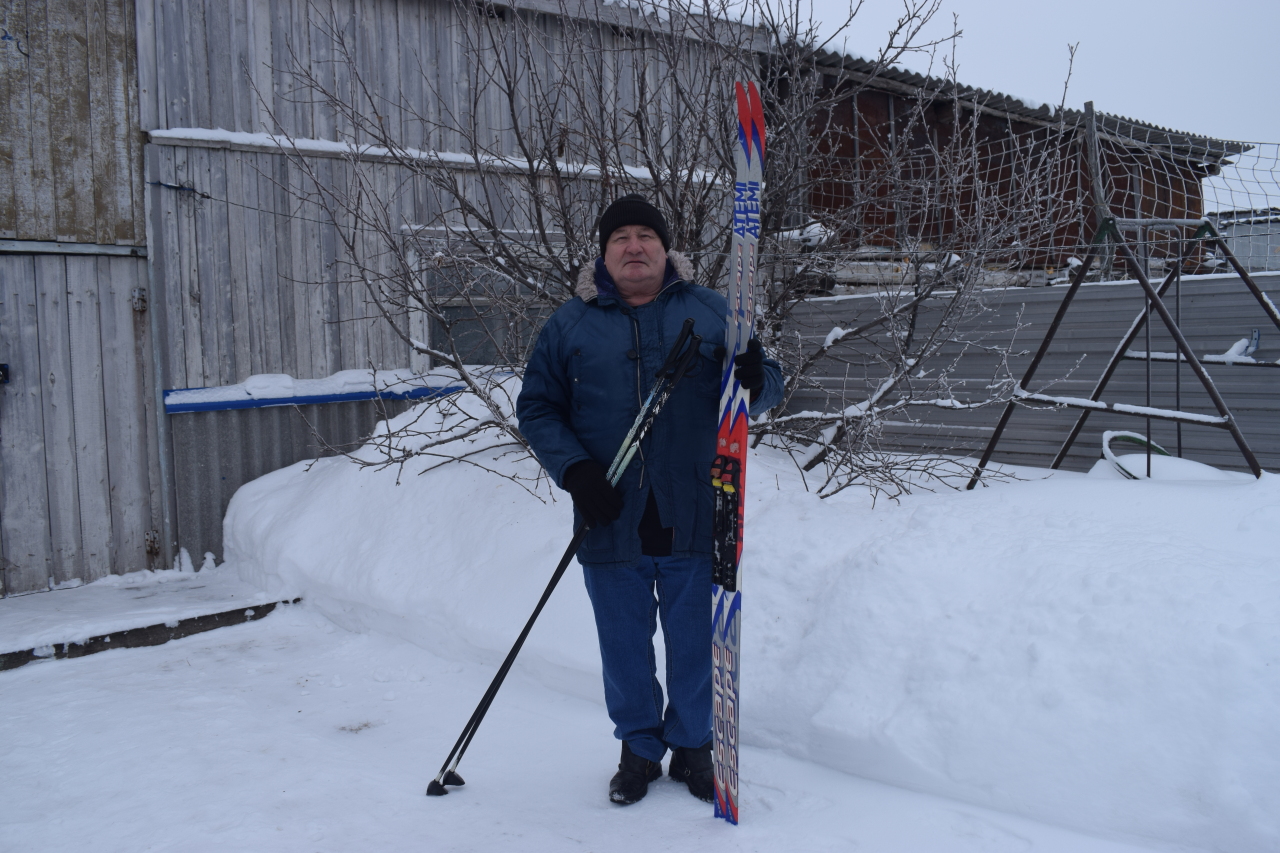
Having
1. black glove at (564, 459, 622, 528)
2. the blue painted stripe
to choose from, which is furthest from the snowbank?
the blue painted stripe

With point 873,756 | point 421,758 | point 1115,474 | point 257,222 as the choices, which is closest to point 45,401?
point 257,222

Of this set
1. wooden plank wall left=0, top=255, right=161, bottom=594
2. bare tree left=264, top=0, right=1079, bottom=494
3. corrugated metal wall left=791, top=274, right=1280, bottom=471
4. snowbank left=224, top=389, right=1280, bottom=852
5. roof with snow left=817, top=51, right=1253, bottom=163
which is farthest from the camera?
roof with snow left=817, top=51, right=1253, bottom=163

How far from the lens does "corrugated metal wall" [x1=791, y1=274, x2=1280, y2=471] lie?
188 inches

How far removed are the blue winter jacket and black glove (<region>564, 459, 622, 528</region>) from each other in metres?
0.07

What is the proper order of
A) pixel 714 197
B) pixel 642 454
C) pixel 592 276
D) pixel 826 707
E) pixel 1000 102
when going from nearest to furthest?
pixel 642 454 → pixel 592 276 → pixel 826 707 → pixel 714 197 → pixel 1000 102

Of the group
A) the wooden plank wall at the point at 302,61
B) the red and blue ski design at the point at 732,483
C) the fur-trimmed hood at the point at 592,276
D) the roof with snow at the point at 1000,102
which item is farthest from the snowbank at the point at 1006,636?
the roof with snow at the point at 1000,102

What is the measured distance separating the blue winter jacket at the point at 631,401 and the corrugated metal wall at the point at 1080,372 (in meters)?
2.22

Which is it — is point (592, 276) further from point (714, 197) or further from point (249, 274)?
point (249, 274)

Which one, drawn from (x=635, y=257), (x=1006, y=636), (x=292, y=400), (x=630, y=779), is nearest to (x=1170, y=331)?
(x=1006, y=636)

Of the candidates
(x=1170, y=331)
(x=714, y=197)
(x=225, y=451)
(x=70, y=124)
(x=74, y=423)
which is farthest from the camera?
(x=225, y=451)

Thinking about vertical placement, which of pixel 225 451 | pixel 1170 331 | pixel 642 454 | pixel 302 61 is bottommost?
pixel 225 451

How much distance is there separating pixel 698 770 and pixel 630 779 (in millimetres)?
218

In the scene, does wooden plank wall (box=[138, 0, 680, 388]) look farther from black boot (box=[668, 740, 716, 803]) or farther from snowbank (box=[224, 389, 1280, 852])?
black boot (box=[668, 740, 716, 803])

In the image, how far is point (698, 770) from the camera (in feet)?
8.55
